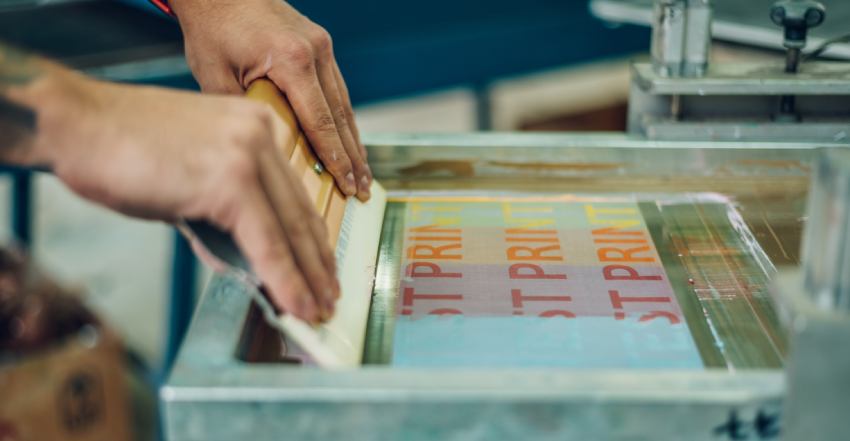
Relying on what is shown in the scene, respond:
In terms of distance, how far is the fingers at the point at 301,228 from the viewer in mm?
717

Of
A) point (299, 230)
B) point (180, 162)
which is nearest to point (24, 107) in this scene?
point (180, 162)

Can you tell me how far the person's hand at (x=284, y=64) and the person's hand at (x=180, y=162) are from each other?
276mm

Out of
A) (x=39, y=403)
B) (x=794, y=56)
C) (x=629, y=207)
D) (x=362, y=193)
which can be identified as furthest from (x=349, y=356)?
(x=39, y=403)

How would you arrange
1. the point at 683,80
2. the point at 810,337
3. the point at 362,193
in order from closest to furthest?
the point at 810,337 → the point at 362,193 → the point at 683,80

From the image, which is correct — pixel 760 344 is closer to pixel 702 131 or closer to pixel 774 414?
pixel 774 414

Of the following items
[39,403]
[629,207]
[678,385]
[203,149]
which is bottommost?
[39,403]

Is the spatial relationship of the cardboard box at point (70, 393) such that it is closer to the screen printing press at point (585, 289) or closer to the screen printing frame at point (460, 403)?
the screen printing press at point (585, 289)

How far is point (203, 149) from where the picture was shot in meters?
0.70

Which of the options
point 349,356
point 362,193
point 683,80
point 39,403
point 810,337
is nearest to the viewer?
point 810,337

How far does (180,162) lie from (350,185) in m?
0.34

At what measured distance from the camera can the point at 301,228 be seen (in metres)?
0.74

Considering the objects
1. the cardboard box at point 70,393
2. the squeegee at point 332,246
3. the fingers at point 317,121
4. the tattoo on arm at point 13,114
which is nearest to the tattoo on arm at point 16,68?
the tattoo on arm at point 13,114

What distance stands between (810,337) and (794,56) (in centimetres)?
68

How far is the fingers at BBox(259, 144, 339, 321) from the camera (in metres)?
0.72
